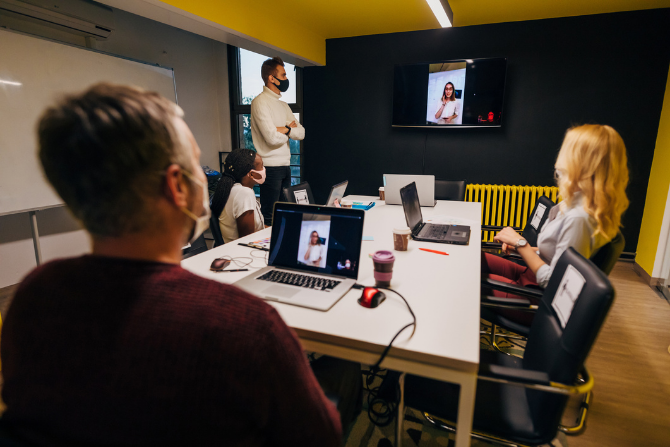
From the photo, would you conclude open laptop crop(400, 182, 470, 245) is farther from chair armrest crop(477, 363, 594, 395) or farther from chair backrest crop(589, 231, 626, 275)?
chair armrest crop(477, 363, 594, 395)

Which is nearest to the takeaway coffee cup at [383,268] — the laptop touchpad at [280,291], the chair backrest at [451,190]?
the laptop touchpad at [280,291]

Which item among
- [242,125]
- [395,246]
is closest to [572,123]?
[395,246]

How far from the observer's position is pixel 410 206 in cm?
224

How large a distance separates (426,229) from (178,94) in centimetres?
397

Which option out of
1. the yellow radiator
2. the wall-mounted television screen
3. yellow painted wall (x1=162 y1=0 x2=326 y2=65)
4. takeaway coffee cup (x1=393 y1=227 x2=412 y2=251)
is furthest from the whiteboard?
the yellow radiator

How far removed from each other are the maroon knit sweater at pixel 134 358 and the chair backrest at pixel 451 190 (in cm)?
336

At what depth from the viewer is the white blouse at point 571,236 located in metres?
1.61

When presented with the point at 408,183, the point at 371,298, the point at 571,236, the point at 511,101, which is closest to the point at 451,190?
the point at 408,183

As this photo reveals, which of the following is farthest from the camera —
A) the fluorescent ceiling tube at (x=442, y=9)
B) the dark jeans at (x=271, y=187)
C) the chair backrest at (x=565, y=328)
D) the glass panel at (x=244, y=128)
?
the glass panel at (x=244, y=128)

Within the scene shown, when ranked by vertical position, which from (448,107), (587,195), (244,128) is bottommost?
(587,195)

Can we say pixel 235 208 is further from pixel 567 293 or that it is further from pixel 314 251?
pixel 567 293

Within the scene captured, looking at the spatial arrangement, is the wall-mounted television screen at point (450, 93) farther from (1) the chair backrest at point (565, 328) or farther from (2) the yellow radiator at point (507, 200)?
(1) the chair backrest at point (565, 328)

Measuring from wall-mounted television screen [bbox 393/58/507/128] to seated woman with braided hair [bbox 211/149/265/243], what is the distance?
2.74 meters

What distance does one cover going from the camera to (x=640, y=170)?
3.92 meters
